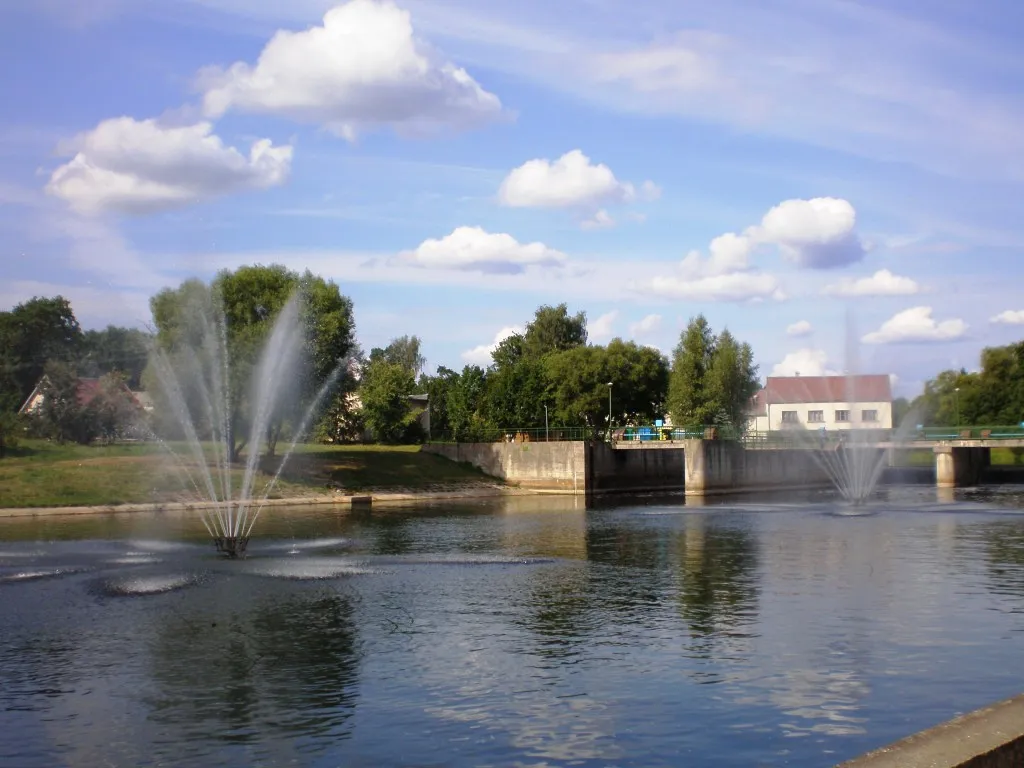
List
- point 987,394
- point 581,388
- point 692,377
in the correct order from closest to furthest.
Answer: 1. point 692,377
2. point 581,388
3. point 987,394

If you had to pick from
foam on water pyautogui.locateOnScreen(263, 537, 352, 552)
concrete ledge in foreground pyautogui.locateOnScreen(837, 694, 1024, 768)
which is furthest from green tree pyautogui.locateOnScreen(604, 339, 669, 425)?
concrete ledge in foreground pyautogui.locateOnScreen(837, 694, 1024, 768)

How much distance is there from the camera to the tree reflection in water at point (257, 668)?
2077cm

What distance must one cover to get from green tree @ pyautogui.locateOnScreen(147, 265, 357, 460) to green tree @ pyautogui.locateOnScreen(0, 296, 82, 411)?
222 ft

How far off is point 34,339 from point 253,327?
8427 centimetres

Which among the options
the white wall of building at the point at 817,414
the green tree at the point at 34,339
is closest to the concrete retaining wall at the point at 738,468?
the white wall of building at the point at 817,414

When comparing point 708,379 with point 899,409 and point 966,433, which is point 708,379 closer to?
point 966,433

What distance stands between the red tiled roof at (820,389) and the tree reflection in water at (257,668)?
6365 inches

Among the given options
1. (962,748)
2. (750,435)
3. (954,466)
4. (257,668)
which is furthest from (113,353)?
(962,748)

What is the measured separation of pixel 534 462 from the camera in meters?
114

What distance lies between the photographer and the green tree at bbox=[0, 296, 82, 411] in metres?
152

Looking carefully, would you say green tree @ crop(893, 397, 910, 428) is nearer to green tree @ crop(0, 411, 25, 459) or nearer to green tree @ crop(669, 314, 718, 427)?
green tree @ crop(669, 314, 718, 427)

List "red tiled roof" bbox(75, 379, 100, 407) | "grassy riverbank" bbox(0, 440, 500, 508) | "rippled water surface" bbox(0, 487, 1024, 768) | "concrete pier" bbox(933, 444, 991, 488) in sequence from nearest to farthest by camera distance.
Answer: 1. "rippled water surface" bbox(0, 487, 1024, 768)
2. "grassy riverbank" bbox(0, 440, 500, 508)
3. "red tiled roof" bbox(75, 379, 100, 407)
4. "concrete pier" bbox(933, 444, 991, 488)

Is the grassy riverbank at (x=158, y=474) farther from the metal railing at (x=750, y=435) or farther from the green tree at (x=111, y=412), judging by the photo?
the metal railing at (x=750, y=435)

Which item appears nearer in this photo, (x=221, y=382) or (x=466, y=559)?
(x=466, y=559)
